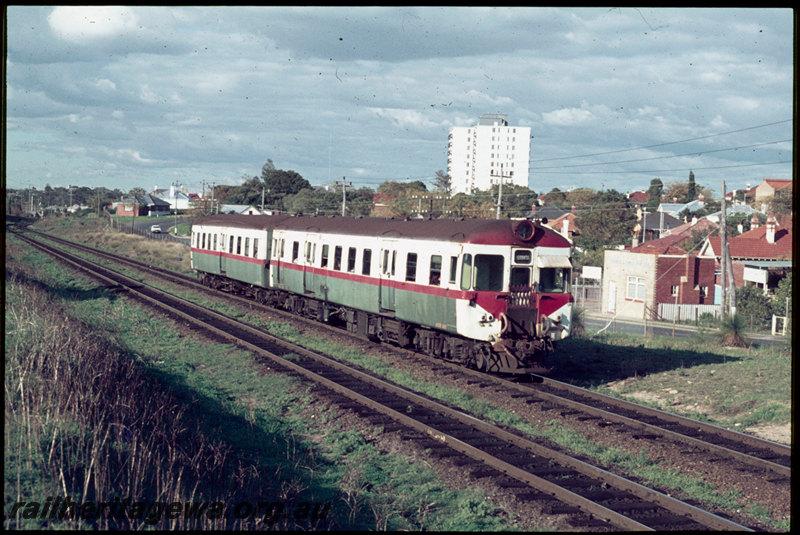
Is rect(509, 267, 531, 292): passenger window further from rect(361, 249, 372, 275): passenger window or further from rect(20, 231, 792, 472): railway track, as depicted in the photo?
rect(361, 249, 372, 275): passenger window

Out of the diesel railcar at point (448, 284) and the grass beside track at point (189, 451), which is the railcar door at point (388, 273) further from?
the grass beside track at point (189, 451)

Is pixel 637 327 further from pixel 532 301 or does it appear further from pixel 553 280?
pixel 532 301

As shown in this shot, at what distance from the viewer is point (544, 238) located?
16.4m

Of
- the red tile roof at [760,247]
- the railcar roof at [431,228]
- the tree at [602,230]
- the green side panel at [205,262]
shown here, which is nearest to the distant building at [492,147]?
the tree at [602,230]

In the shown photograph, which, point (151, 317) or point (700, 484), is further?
point (151, 317)

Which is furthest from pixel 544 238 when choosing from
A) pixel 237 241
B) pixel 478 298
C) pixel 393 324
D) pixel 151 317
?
pixel 237 241

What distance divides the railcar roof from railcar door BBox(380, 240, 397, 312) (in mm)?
322

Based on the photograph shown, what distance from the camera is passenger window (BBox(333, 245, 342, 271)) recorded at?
21875 mm

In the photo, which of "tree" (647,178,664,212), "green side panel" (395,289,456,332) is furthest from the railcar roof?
"tree" (647,178,664,212)

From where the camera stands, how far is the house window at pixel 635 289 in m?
51.2

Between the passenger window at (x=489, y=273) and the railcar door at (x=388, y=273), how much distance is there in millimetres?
3531

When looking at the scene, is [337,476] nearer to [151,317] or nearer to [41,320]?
[41,320]

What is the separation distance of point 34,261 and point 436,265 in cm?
3320

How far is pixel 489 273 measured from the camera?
15828 mm
